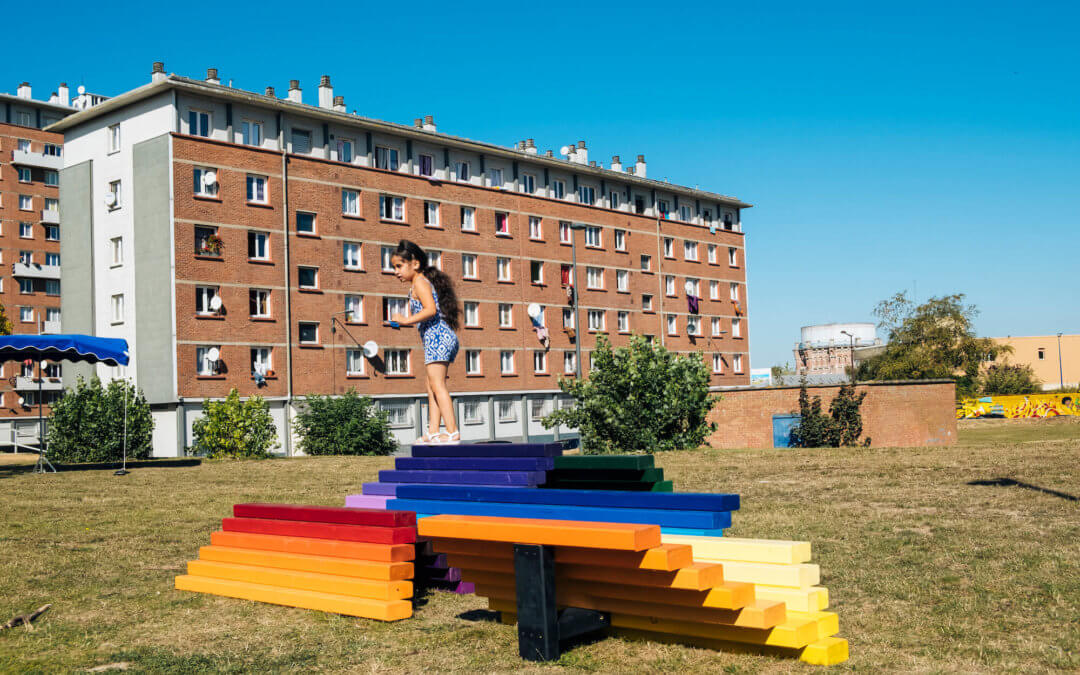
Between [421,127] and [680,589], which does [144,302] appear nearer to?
[421,127]

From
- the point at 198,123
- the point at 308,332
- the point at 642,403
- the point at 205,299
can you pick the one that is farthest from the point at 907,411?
the point at 198,123

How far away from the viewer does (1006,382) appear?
9269cm

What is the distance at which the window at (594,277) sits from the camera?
62.1 metres

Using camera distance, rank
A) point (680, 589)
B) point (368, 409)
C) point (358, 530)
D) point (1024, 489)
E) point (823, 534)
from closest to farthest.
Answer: point (680, 589) → point (358, 530) → point (823, 534) → point (1024, 489) → point (368, 409)

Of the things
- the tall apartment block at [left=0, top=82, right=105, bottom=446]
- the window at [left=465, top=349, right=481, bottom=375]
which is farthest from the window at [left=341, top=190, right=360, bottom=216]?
the tall apartment block at [left=0, top=82, right=105, bottom=446]

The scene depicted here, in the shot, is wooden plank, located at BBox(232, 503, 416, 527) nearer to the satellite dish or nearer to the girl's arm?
the girl's arm

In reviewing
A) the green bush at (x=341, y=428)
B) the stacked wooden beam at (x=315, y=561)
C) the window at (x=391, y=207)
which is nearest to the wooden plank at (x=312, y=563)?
the stacked wooden beam at (x=315, y=561)

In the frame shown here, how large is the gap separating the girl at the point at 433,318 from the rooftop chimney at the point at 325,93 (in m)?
46.1

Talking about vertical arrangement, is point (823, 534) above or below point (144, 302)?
below

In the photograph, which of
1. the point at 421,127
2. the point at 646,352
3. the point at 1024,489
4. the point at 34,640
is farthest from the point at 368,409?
the point at 34,640

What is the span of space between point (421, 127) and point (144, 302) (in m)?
19.8

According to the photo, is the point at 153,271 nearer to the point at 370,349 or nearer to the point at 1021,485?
the point at 370,349

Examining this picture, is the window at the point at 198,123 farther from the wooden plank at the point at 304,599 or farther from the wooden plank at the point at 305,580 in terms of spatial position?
the wooden plank at the point at 304,599

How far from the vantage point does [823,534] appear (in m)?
9.87
